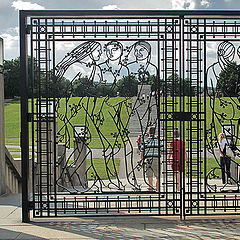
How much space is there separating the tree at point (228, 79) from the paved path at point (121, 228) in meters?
1.83

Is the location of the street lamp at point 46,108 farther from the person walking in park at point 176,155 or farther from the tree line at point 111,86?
the person walking in park at point 176,155

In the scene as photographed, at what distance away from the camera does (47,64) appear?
4.80m

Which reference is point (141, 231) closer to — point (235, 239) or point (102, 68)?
point (235, 239)

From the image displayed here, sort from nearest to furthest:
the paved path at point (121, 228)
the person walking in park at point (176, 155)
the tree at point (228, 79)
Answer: the paved path at point (121, 228)
the person walking in park at point (176, 155)
the tree at point (228, 79)

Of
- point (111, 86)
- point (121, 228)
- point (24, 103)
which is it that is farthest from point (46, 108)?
point (121, 228)


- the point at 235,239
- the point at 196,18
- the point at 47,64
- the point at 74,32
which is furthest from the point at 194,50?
the point at 235,239

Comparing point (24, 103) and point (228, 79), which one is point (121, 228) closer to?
point (24, 103)

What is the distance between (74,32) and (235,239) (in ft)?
11.1

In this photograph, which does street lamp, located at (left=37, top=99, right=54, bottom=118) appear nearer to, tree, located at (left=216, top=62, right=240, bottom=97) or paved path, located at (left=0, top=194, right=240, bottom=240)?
paved path, located at (left=0, top=194, right=240, bottom=240)

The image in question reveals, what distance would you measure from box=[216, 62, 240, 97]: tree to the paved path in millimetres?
1831

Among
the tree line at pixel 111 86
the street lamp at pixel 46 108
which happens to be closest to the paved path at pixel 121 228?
the street lamp at pixel 46 108

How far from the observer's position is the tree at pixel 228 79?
16.4 feet

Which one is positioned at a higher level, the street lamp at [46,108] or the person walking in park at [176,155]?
the street lamp at [46,108]

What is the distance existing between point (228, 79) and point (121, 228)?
2.60m
